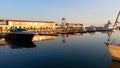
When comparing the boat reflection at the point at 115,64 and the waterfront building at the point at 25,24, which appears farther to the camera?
the waterfront building at the point at 25,24

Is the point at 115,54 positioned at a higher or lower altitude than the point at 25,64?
higher

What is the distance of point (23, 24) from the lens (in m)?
119

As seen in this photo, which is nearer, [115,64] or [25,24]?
[115,64]

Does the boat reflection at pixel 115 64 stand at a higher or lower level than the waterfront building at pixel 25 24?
lower

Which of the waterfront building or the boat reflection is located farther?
the waterfront building

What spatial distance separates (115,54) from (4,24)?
296 ft

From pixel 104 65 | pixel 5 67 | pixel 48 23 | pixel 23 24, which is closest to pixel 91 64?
pixel 104 65

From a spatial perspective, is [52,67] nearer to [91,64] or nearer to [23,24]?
[91,64]

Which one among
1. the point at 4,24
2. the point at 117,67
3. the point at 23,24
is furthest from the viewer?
the point at 23,24

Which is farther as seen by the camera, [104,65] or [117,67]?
[104,65]

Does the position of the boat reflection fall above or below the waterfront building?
below

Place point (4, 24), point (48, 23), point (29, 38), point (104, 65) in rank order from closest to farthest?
1. point (104, 65)
2. point (29, 38)
3. point (4, 24)
4. point (48, 23)

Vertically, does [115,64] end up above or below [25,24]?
below

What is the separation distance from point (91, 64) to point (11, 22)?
9234cm
